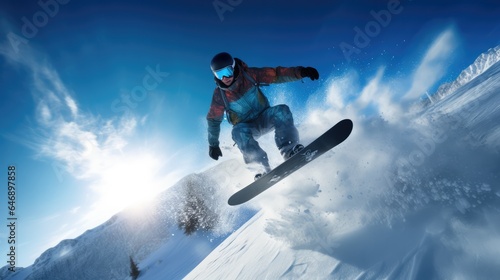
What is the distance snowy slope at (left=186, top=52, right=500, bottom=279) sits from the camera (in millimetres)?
2303

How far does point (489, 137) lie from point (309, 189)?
3.07 m

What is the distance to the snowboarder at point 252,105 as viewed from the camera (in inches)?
170

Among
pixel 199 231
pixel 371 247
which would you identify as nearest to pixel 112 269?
pixel 199 231

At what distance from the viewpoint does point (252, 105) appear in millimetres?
4695

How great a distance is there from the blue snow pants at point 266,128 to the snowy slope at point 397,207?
1.39 m

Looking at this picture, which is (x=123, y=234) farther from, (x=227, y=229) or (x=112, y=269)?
(x=227, y=229)

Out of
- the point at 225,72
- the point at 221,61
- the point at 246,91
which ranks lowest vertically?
the point at 246,91

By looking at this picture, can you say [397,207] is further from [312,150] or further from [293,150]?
[293,150]

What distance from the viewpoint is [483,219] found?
7.82ft

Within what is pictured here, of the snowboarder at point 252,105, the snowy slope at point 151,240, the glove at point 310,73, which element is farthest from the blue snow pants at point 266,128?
the snowy slope at point 151,240

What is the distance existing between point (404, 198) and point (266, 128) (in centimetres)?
250

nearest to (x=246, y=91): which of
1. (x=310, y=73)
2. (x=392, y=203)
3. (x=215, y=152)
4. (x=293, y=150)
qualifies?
(x=310, y=73)

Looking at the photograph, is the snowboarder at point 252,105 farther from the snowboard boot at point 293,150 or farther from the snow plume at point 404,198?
the snow plume at point 404,198

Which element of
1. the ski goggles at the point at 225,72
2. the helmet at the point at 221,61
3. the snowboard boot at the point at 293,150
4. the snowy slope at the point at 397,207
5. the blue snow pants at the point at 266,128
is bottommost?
the snowy slope at the point at 397,207
